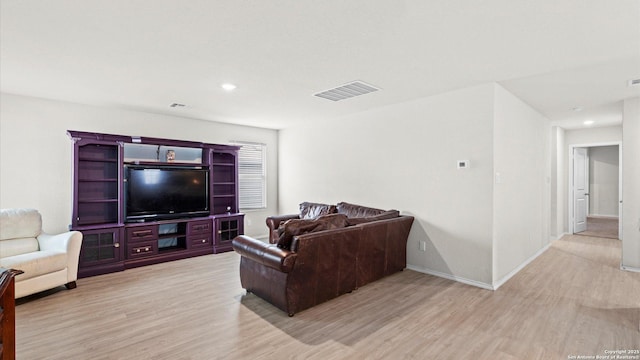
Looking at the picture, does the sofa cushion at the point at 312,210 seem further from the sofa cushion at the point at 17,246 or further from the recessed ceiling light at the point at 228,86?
the sofa cushion at the point at 17,246

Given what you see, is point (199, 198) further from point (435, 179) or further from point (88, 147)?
point (435, 179)

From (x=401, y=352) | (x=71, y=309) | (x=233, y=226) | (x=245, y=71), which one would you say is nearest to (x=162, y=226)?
(x=233, y=226)

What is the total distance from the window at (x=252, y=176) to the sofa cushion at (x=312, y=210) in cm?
128

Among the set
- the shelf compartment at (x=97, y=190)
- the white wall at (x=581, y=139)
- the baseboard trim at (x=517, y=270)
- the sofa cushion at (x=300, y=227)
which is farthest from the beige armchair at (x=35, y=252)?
the white wall at (x=581, y=139)

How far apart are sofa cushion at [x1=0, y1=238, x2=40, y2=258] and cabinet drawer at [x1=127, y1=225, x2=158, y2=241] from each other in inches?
41.8

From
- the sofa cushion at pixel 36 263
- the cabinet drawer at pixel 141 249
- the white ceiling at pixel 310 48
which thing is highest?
the white ceiling at pixel 310 48

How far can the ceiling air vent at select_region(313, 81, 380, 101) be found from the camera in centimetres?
386

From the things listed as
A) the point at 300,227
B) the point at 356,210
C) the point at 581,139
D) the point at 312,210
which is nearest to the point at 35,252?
the point at 300,227

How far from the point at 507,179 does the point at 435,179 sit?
0.92m

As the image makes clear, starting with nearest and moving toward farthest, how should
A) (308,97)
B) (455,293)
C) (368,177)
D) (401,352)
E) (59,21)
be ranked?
(59,21) → (401,352) → (455,293) → (308,97) → (368,177)

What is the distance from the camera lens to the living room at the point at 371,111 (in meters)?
2.38

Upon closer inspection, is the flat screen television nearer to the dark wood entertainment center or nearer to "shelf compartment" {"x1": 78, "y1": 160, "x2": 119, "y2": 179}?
the dark wood entertainment center

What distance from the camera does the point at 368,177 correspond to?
206 inches

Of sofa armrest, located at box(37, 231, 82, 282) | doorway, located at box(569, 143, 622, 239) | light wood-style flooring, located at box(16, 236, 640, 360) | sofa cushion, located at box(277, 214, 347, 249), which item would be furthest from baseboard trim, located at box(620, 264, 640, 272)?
sofa armrest, located at box(37, 231, 82, 282)
